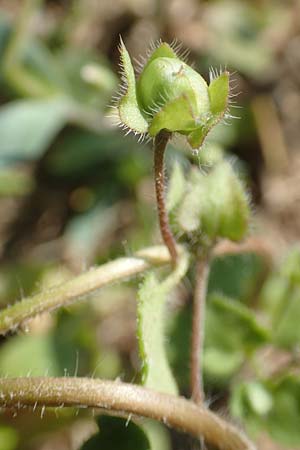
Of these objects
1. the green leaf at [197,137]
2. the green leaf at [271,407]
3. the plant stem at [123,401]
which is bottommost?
the green leaf at [271,407]

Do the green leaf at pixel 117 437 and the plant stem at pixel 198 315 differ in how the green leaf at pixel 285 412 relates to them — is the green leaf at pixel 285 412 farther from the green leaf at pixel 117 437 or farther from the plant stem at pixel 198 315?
the green leaf at pixel 117 437

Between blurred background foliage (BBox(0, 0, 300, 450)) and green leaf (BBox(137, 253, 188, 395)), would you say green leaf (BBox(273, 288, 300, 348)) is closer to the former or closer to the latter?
blurred background foliage (BBox(0, 0, 300, 450))

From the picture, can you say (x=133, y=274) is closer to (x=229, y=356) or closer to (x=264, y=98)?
(x=229, y=356)

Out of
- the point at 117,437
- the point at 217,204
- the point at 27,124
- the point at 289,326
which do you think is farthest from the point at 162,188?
Answer: the point at 27,124

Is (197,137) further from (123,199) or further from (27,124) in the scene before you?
(123,199)

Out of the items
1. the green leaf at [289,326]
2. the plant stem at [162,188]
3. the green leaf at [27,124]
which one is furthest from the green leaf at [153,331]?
the green leaf at [27,124]

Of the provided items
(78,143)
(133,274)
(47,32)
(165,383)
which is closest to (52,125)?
(78,143)
